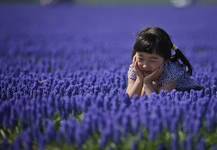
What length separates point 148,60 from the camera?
5332 mm

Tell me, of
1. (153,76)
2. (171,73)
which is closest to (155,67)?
(153,76)

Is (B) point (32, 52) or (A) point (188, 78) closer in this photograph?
(A) point (188, 78)

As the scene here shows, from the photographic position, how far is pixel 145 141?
387 centimetres

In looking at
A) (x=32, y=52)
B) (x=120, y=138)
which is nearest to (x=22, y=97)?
(x=120, y=138)

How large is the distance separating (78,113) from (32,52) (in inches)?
346

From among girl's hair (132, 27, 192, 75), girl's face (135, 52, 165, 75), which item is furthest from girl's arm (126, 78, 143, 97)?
girl's hair (132, 27, 192, 75)

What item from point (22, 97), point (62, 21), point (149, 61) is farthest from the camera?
point (62, 21)

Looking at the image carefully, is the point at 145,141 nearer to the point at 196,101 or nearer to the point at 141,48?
the point at 196,101

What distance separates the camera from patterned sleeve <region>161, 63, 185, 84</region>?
17.8 ft

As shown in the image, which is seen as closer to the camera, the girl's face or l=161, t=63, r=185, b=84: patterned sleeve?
the girl's face

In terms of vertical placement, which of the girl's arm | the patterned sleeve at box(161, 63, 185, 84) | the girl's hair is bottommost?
the girl's arm

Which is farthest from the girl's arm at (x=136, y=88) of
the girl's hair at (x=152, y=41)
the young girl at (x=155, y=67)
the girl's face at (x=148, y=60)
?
the girl's hair at (x=152, y=41)

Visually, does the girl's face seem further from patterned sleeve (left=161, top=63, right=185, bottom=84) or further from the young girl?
patterned sleeve (left=161, top=63, right=185, bottom=84)

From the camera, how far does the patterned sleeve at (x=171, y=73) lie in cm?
543
